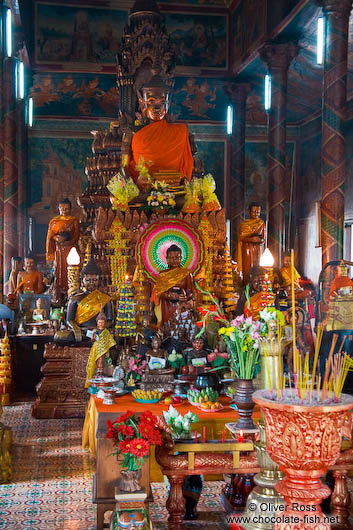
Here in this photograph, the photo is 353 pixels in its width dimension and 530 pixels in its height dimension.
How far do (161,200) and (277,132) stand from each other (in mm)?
5055

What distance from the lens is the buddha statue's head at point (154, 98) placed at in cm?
1030

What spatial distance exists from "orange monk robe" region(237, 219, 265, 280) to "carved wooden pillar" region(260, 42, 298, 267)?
1263mm

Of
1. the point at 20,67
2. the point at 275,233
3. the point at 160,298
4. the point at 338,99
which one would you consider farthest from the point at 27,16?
the point at 160,298

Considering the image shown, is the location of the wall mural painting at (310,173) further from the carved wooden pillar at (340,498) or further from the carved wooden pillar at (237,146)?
the carved wooden pillar at (340,498)

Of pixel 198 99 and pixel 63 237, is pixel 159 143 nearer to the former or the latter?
pixel 63 237

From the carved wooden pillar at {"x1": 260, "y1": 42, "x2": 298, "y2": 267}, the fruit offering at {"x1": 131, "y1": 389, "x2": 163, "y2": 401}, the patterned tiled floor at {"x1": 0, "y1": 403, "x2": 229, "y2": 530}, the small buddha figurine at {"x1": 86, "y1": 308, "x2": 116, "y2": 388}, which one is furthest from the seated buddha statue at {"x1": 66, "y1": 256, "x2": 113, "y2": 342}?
the carved wooden pillar at {"x1": 260, "y1": 42, "x2": 298, "y2": 267}

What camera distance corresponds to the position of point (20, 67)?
15.4 meters

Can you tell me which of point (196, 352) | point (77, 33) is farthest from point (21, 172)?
point (196, 352)

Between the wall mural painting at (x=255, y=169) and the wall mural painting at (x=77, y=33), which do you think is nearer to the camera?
the wall mural painting at (x=77, y=33)

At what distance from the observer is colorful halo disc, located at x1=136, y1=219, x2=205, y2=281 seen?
832cm

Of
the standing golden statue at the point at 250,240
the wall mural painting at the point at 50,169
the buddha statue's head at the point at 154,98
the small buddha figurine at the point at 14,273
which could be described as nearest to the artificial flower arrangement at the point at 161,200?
the buddha statue's head at the point at 154,98

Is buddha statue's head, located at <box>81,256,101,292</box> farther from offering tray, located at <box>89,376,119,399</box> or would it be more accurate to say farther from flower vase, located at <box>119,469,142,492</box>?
flower vase, located at <box>119,469,142,492</box>

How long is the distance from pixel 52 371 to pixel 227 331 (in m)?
3.31

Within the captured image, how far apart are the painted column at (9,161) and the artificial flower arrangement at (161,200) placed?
19.5ft
